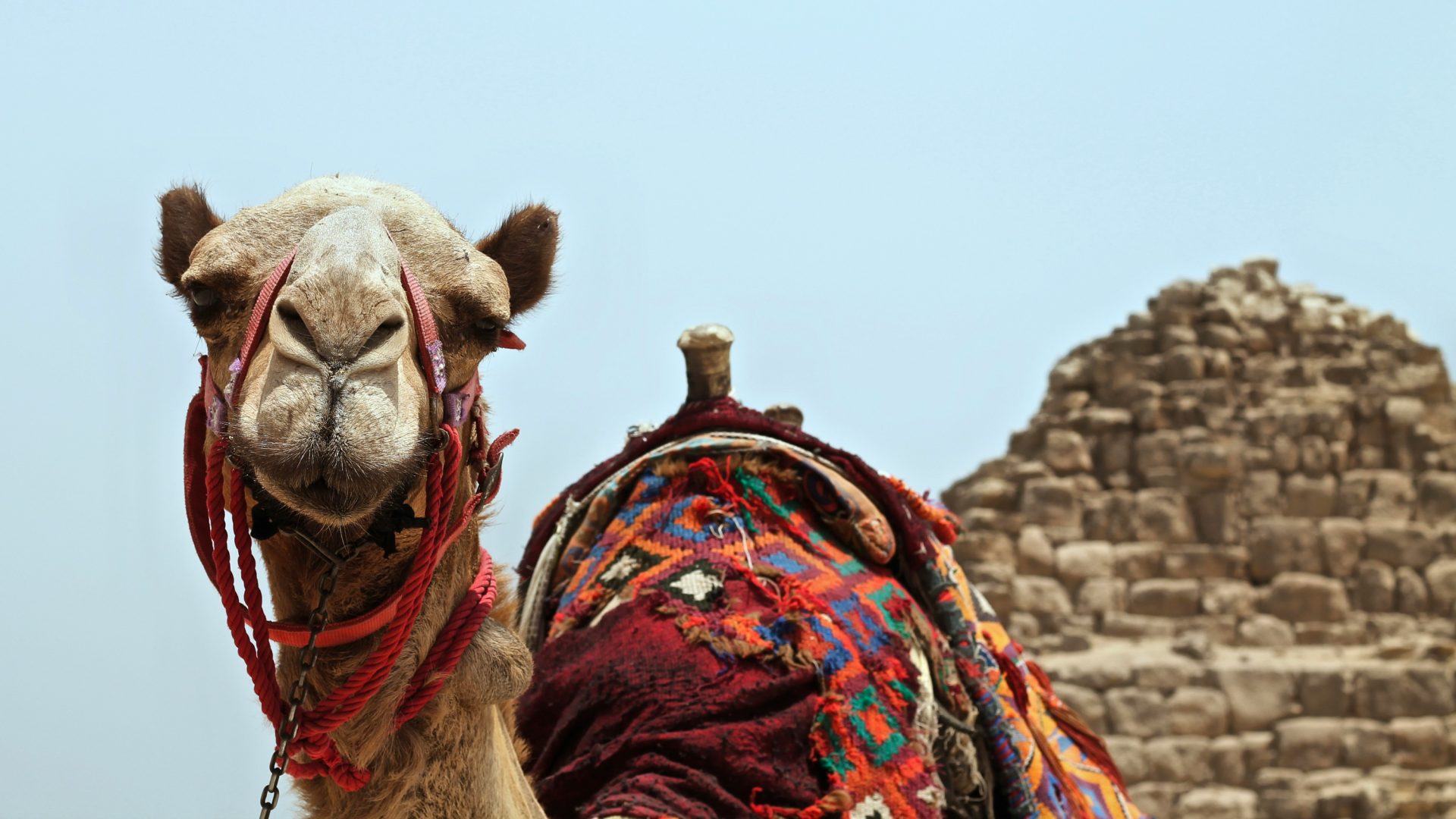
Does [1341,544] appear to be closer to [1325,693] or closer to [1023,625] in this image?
[1325,693]

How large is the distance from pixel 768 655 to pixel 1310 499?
38.9ft

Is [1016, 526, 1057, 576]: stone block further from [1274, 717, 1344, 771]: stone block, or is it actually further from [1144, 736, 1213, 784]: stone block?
[1274, 717, 1344, 771]: stone block

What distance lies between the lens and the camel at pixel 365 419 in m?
1.70

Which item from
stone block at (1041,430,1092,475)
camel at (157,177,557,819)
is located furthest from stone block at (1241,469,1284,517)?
camel at (157,177,557,819)

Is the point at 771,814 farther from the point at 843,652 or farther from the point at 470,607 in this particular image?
the point at 470,607

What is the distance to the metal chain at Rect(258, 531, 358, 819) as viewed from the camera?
1.87m

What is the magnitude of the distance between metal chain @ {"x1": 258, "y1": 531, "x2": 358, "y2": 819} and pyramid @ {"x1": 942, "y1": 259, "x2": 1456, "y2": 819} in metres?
11.4

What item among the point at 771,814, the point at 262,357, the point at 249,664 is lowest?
the point at 771,814

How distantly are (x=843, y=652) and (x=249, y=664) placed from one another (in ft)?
5.08

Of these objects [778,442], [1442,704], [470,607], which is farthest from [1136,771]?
[470,607]

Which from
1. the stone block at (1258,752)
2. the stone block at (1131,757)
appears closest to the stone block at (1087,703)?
the stone block at (1131,757)

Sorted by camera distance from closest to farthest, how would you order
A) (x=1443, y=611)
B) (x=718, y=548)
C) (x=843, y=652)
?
(x=843, y=652) → (x=718, y=548) → (x=1443, y=611)

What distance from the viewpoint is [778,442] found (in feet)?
12.4

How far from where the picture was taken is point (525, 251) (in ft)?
7.30
